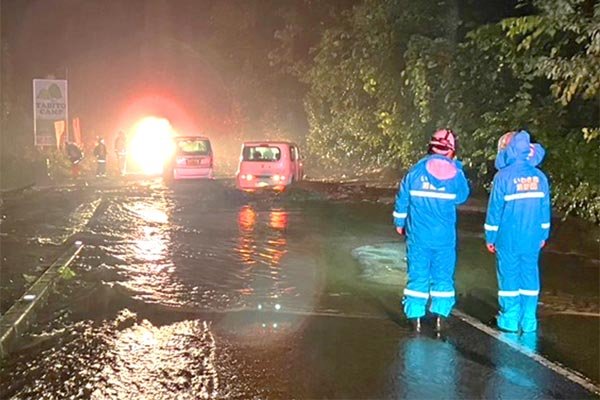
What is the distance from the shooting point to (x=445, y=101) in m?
17.2

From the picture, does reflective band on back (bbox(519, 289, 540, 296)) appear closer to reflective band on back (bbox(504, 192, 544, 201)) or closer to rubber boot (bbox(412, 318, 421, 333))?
reflective band on back (bbox(504, 192, 544, 201))

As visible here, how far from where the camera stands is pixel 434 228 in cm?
665

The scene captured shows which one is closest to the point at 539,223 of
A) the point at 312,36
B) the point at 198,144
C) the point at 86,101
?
the point at 198,144

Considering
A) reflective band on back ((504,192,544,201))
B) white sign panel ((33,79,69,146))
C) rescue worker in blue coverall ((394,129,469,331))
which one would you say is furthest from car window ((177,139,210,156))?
reflective band on back ((504,192,544,201))

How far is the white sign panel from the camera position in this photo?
2706 centimetres

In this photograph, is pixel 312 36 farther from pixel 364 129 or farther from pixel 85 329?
pixel 85 329

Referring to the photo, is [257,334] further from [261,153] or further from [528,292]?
[261,153]

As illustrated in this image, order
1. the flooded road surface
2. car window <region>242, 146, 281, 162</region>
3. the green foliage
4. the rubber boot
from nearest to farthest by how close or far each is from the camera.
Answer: the flooded road surface
the rubber boot
the green foliage
car window <region>242, 146, 281, 162</region>

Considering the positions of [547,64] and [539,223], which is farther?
[547,64]

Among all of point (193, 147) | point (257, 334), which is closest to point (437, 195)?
point (257, 334)

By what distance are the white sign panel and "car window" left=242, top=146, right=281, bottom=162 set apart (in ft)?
29.9

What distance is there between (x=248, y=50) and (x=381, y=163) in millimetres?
15038

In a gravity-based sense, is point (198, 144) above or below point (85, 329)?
above

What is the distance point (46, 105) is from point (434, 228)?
922 inches
